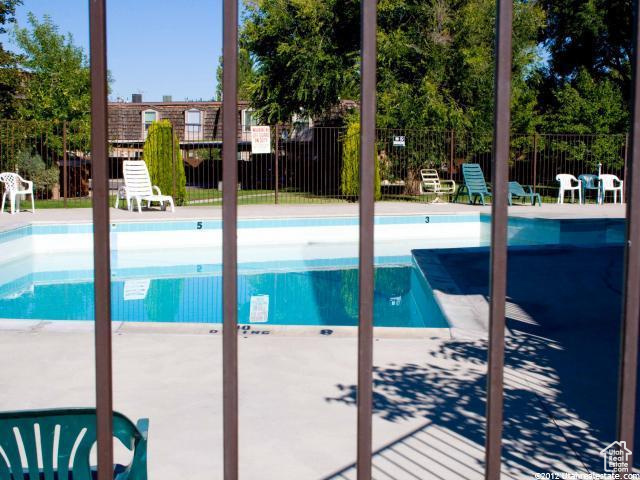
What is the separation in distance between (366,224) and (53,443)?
3.94 ft

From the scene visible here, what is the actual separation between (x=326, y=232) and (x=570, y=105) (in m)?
10.2

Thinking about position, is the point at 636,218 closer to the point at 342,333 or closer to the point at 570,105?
the point at 342,333

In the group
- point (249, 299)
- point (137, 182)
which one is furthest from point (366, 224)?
point (137, 182)

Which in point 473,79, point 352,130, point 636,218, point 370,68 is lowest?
point 636,218

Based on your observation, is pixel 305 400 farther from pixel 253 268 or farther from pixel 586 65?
pixel 586 65

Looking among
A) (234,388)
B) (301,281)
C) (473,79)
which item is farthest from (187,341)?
(473,79)

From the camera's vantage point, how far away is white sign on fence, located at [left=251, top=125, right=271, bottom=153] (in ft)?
60.4

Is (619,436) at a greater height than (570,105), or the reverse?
(570,105)

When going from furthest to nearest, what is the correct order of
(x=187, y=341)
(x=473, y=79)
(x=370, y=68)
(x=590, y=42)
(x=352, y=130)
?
(x=590, y=42) < (x=473, y=79) < (x=352, y=130) < (x=187, y=341) < (x=370, y=68)

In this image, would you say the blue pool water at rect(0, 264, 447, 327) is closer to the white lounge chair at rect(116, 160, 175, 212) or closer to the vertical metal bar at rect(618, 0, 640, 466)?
the white lounge chair at rect(116, 160, 175, 212)

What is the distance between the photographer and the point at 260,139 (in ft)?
60.7

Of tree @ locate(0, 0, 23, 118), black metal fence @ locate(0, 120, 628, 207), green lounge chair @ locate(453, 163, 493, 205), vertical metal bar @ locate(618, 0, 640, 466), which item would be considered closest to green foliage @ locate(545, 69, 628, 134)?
black metal fence @ locate(0, 120, 628, 207)

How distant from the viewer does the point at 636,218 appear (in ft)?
3.44

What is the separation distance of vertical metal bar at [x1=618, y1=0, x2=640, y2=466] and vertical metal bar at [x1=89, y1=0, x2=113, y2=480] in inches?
29.3
